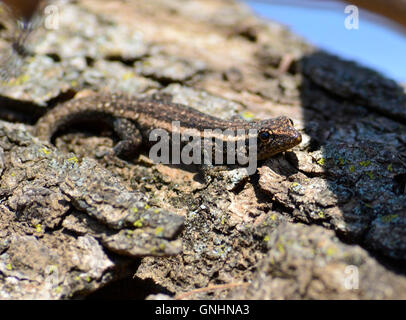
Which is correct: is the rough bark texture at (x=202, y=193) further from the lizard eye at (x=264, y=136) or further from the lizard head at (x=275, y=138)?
the lizard eye at (x=264, y=136)

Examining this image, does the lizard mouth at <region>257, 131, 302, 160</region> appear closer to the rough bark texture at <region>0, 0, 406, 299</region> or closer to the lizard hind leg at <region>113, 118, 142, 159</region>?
the rough bark texture at <region>0, 0, 406, 299</region>

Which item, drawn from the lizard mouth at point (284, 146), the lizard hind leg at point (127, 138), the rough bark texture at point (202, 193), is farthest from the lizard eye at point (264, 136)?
the lizard hind leg at point (127, 138)

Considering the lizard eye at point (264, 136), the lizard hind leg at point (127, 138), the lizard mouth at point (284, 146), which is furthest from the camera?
the lizard hind leg at point (127, 138)

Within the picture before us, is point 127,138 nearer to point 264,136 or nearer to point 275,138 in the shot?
point 264,136

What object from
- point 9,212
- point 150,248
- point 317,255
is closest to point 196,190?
point 150,248

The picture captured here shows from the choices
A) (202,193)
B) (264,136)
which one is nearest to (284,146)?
(264,136)

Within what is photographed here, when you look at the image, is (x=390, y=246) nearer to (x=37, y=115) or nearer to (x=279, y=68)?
(x=279, y=68)

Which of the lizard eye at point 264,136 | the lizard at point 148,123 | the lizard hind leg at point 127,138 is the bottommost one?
the lizard hind leg at point 127,138
